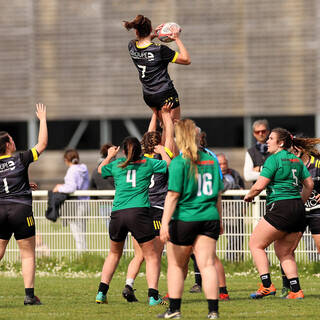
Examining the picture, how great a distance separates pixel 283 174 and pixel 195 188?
186 centimetres

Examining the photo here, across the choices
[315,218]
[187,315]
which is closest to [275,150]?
[315,218]

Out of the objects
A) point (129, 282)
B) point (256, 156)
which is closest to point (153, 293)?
point (129, 282)

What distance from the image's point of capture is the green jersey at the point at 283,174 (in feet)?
31.1

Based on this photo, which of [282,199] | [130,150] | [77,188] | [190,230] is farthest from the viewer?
[77,188]

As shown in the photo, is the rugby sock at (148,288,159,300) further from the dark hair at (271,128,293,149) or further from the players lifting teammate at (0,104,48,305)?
the dark hair at (271,128,293,149)

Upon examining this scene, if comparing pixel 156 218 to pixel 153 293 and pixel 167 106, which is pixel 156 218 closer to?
pixel 153 293

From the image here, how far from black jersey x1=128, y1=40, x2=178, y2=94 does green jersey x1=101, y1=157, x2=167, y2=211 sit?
1.22 m

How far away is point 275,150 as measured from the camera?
9672 mm

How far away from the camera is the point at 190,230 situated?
7.91 meters

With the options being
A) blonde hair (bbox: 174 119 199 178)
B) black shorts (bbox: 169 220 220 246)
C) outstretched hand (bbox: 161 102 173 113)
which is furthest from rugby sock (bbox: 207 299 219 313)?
outstretched hand (bbox: 161 102 173 113)

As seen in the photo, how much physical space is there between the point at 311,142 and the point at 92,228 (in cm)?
475

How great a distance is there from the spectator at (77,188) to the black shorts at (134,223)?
180 inches

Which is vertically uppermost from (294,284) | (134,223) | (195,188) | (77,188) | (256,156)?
(195,188)

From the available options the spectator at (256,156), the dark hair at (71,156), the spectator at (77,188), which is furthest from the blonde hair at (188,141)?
the dark hair at (71,156)
